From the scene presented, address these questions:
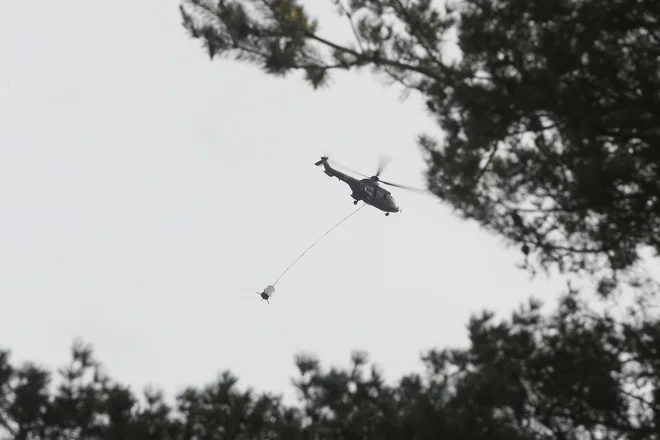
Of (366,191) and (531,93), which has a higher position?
(366,191)

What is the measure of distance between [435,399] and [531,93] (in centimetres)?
243

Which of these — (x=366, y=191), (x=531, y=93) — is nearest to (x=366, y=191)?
(x=366, y=191)

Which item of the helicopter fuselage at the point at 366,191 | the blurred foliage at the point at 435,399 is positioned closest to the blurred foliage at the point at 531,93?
the blurred foliage at the point at 435,399

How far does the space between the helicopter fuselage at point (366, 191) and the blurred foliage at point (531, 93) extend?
7.71m

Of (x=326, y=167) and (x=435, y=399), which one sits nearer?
(x=435, y=399)

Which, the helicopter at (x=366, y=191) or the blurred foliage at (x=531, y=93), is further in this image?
the helicopter at (x=366, y=191)

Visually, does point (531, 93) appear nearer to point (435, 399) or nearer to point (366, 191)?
point (435, 399)

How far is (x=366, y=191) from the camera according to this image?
13.8 meters

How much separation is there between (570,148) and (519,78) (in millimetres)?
905

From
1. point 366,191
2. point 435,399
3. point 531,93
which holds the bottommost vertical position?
point 435,399

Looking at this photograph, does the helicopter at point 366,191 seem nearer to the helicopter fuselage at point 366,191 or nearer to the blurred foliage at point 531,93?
the helicopter fuselage at point 366,191

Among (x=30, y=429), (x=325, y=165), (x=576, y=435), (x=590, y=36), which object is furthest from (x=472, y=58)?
(x=325, y=165)

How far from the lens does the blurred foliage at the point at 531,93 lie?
468cm

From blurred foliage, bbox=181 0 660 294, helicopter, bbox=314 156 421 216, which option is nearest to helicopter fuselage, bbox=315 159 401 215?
helicopter, bbox=314 156 421 216
